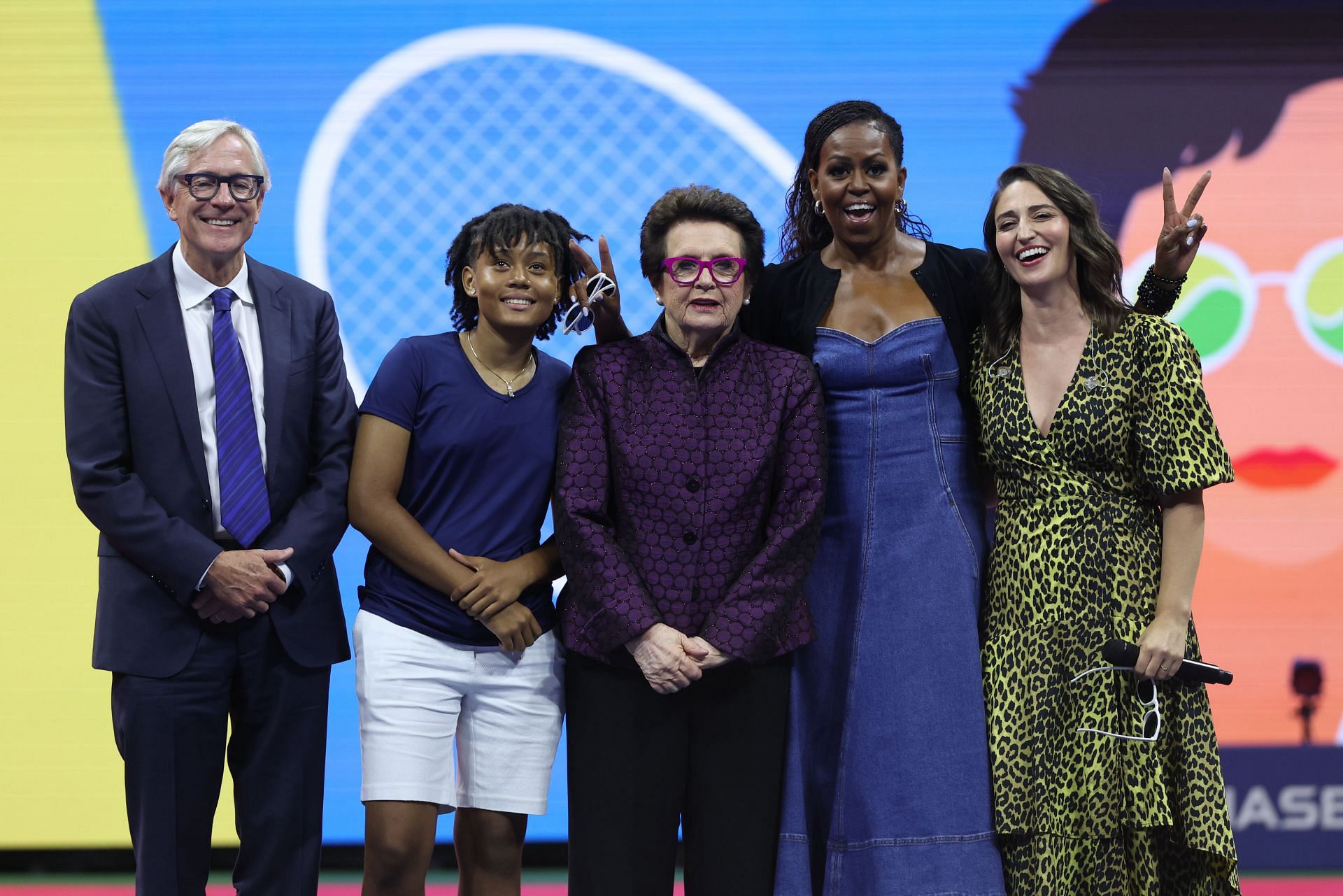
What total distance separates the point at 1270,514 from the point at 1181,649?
81.0 inches

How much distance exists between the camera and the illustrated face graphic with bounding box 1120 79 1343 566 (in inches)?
156

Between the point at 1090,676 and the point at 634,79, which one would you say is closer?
the point at 1090,676

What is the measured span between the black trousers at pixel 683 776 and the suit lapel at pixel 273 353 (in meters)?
0.79

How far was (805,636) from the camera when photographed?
2.24m

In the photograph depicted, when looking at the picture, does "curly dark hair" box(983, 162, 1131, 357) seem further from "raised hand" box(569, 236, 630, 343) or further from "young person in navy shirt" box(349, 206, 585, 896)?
"young person in navy shirt" box(349, 206, 585, 896)

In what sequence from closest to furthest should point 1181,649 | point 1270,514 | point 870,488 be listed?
point 1181,649, point 870,488, point 1270,514

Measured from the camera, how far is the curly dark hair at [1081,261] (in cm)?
233

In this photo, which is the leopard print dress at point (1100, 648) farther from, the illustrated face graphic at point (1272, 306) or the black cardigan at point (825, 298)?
the illustrated face graphic at point (1272, 306)

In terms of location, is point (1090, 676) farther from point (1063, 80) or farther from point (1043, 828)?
point (1063, 80)

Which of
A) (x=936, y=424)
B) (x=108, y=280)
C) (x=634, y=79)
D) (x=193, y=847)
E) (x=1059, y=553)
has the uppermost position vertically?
(x=634, y=79)

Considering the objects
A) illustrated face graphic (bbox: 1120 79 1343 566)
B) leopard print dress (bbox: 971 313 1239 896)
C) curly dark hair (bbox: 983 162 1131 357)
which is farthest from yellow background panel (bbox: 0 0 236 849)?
illustrated face graphic (bbox: 1120 79 1343 566)

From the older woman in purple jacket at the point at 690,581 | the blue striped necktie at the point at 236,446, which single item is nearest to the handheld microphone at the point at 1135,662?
the older woman in purple jacket at the point at 690,581

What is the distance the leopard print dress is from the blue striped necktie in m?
1.48

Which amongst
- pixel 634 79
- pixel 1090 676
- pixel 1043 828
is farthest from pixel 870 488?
pixel 634 79
